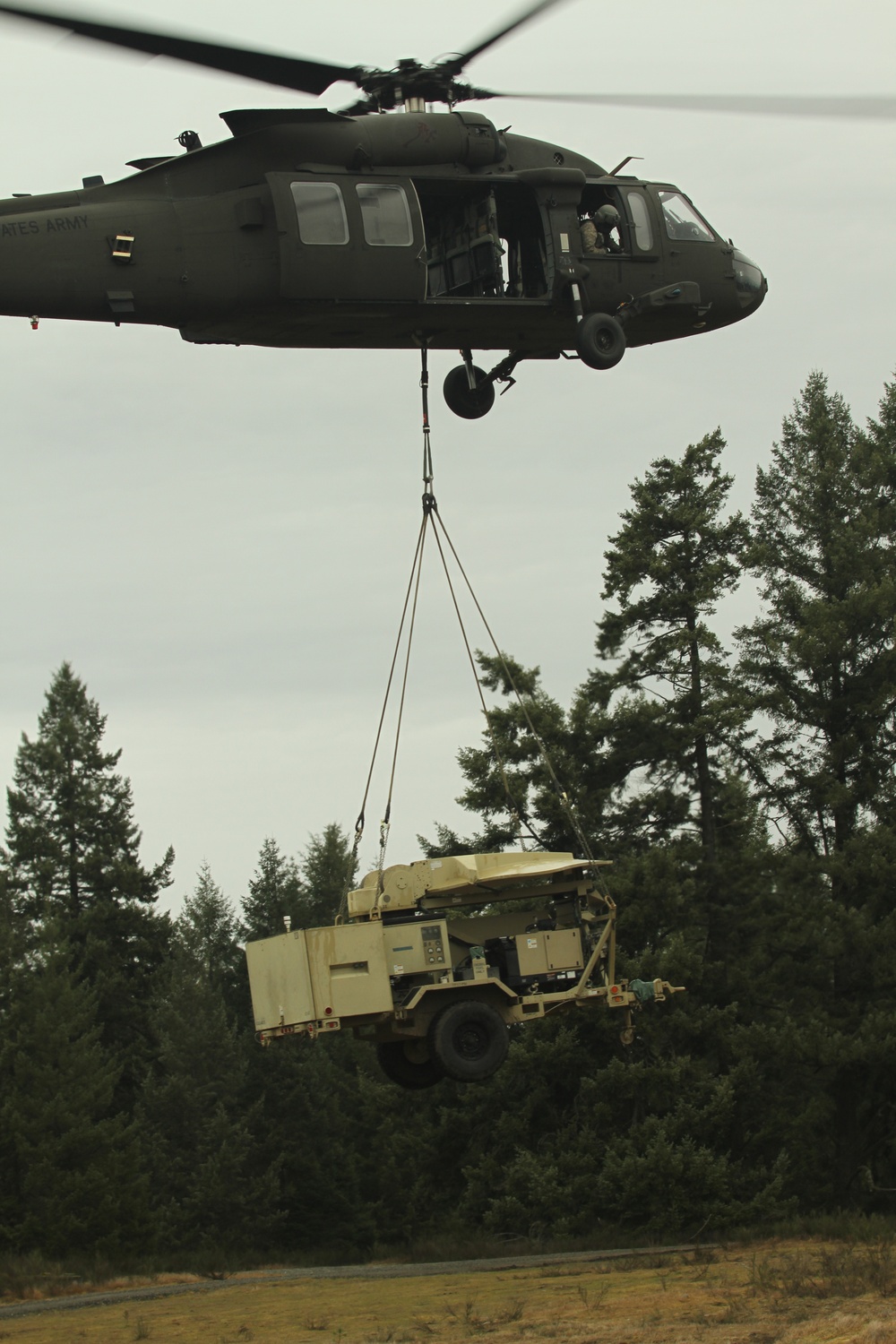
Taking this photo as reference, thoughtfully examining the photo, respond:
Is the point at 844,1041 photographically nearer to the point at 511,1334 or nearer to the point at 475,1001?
the point at 511,1334

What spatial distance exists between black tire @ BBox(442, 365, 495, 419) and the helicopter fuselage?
3.63ft

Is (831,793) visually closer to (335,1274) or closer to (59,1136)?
(335,1274)

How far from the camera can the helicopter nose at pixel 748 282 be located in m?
18.5

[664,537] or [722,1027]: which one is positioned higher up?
[664,537]

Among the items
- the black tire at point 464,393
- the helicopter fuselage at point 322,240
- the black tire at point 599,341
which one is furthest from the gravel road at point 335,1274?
the helicopter fuselage at point 322,240

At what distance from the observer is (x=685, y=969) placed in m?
32.3

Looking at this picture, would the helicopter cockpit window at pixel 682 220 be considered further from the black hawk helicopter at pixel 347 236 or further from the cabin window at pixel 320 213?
the cabin window at pixel 320 213

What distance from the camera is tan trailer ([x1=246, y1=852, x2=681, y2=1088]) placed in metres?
14.4

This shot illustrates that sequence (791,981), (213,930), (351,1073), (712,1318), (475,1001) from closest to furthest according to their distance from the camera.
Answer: (475,1001) → (712,1318) → (791,981) → (351,1073) → (213,930)

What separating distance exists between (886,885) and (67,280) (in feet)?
79.4

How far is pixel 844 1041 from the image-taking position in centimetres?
3269

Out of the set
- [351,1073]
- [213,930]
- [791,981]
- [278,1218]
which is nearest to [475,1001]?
[791,981]

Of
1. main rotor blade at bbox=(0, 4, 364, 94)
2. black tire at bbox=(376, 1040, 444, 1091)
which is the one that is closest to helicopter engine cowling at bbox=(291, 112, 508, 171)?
main rotor blade at bbox=(0, 4, 364, 94)

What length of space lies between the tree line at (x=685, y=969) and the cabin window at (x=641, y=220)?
40.8ft
